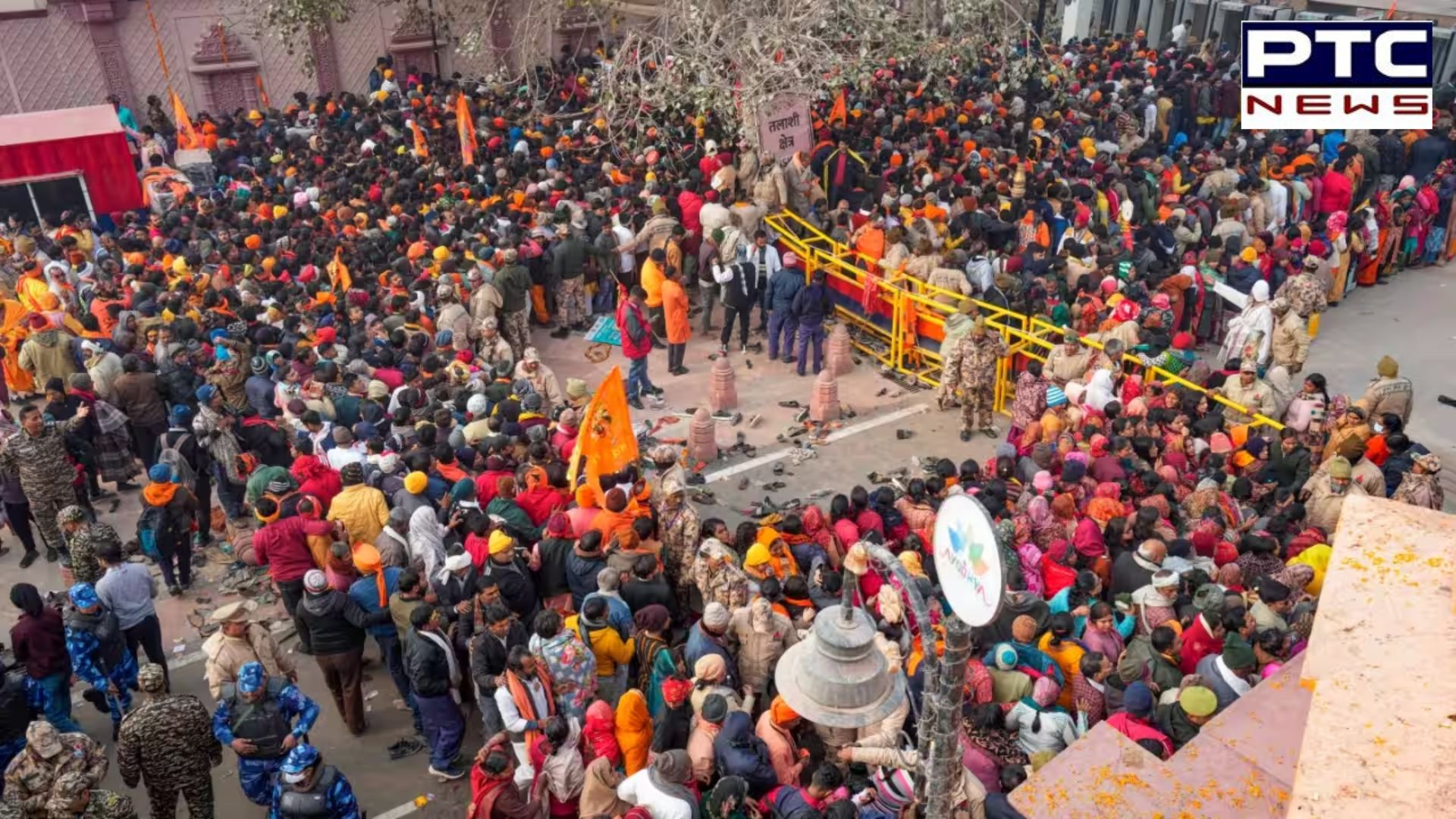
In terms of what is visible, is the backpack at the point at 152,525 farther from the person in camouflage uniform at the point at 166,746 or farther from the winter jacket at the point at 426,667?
the winter jacket at the point at 426,667

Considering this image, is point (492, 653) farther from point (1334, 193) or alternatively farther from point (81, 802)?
point (1334, 193)

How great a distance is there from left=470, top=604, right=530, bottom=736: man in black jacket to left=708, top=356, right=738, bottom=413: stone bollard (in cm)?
582

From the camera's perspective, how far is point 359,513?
894 centimetres

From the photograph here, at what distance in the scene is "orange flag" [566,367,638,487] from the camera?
9422 millimetres

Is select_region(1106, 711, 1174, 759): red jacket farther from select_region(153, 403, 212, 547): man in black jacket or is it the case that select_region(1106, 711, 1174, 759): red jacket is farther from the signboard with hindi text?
the signboard with hindi text

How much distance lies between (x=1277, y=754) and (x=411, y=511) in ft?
20.5

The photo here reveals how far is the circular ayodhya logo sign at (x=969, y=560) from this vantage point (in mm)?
3857

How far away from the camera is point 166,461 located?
10.1m

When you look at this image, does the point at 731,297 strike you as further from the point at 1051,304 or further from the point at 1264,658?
the point at 1264,658

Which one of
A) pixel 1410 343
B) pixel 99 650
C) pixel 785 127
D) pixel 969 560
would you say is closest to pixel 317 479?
pixel 99 650

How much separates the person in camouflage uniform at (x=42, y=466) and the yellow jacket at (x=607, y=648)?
529 cm

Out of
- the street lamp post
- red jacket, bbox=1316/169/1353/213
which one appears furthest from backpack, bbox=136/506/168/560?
red jacket, bbox=1316/169/1353/213

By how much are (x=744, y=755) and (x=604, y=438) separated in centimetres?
365

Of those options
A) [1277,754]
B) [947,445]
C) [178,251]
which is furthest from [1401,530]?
[178,251]
